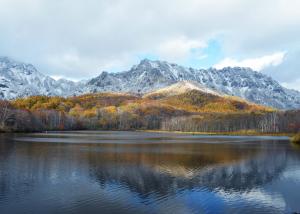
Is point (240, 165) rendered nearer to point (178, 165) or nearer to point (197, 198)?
point (178, 165)

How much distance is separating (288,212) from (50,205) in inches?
879

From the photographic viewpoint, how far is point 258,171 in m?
56.2

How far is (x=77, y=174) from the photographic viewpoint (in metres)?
48.6

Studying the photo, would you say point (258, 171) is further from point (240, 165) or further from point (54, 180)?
point (54, 180)

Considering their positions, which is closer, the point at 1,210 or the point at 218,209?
the point at 1,210

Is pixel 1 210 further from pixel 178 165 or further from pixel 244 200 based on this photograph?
pixel 178 165

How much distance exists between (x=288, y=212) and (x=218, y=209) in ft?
21.3

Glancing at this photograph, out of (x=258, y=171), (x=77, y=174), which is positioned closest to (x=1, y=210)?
(x=77, y=174)

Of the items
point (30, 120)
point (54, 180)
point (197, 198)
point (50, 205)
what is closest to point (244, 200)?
point (197, 198)

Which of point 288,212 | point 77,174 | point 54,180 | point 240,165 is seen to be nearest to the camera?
point 288,212

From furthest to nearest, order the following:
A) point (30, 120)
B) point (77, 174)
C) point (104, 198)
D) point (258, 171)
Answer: point (30, 120), point (258, 171), point (77, 174), point (104, 198)

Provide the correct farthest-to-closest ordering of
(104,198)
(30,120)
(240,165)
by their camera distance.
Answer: (30,120) < (240,165) < (104,198)

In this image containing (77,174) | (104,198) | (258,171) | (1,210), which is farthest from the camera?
(258,171)

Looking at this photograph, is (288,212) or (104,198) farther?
(104,198)
